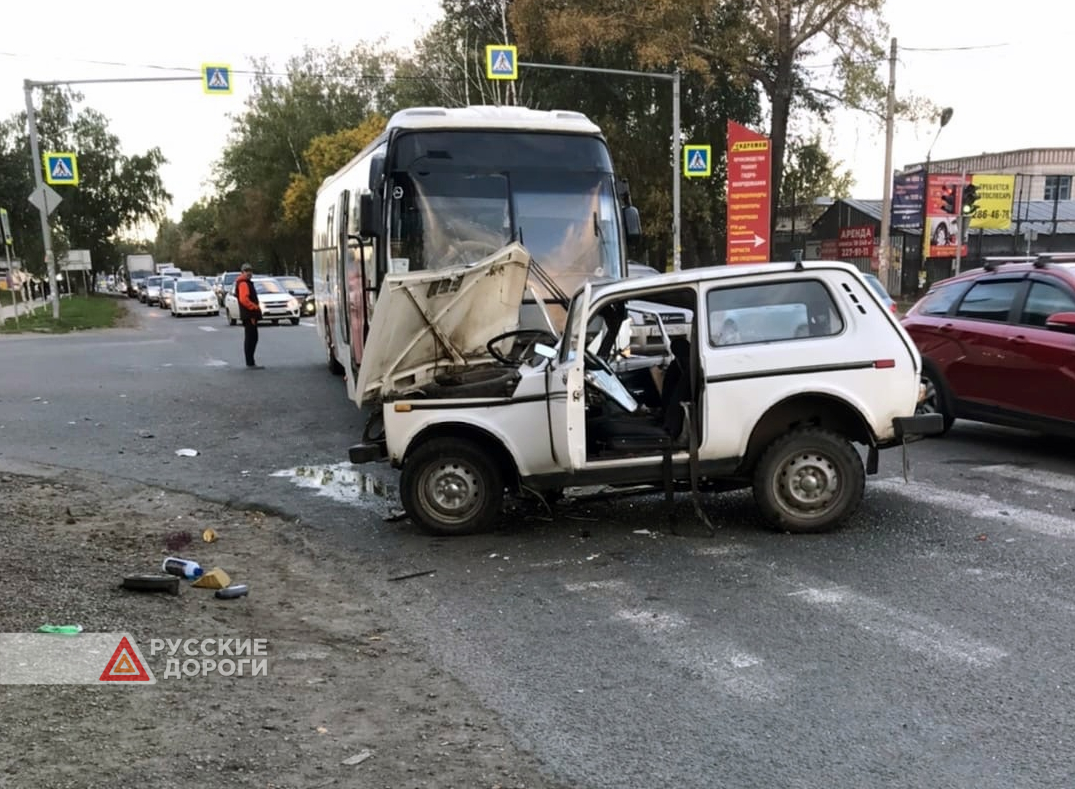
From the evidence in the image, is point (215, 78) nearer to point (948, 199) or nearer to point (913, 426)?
point (913, 426)

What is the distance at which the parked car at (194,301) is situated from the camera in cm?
3672

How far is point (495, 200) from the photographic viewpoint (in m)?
9.33

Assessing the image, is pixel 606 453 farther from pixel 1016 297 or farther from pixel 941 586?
pixel 1016 297

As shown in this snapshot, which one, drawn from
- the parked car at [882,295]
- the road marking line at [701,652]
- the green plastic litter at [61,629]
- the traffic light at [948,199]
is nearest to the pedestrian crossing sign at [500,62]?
the parked car at [882,295]

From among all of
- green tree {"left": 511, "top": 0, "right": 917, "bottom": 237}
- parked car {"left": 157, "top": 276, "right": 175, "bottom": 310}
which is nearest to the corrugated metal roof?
green tree {"left": 511, "top": 0, "right": 917, "bottom": 237}

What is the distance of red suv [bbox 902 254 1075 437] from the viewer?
26.6ft

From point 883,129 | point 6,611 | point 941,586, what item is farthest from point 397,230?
point 883,129

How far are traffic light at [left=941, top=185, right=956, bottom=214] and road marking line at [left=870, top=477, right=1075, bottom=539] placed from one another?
27562mm

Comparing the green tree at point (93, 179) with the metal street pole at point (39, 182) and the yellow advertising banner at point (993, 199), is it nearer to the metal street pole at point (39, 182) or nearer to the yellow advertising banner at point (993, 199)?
the metal street pole at point (39, 182)

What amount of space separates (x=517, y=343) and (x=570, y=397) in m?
1.71

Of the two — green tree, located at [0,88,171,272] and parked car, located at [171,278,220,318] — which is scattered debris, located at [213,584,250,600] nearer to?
parked car, located at [171,278,220,318]

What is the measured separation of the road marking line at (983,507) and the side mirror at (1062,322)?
1898mm

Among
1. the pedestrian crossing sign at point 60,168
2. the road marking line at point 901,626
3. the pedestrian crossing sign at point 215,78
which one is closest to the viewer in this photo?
the road marking line at point 901,626

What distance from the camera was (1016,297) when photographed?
8766 millimetres
